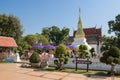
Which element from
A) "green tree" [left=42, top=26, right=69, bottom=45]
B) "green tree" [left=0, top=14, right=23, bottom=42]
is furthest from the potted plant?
"green tree" [left=42, top=26, right=69, bottom=45]

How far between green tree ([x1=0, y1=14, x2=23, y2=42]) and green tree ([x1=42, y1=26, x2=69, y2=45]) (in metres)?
23.2

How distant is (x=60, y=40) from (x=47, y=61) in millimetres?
40695

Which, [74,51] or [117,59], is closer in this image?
[117,59]

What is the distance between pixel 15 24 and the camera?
125ft

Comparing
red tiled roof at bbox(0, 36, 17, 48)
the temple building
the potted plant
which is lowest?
the potted plant

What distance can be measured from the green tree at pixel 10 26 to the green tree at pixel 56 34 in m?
23.2

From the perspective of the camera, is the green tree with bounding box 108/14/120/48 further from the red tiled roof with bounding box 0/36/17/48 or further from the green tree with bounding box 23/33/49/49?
the green tree with bounding box 23/33/49/49

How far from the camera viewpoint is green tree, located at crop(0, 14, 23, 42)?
37.5 metres

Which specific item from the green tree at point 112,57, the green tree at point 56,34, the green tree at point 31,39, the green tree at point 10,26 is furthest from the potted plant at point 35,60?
the green tree at point 56,34

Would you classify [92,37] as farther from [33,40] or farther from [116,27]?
[116,27]

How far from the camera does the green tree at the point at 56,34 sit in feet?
201

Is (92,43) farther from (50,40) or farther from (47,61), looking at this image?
(47,61)

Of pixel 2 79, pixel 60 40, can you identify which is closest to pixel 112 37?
pixel 2 79

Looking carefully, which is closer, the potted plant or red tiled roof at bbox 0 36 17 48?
the potted plant
